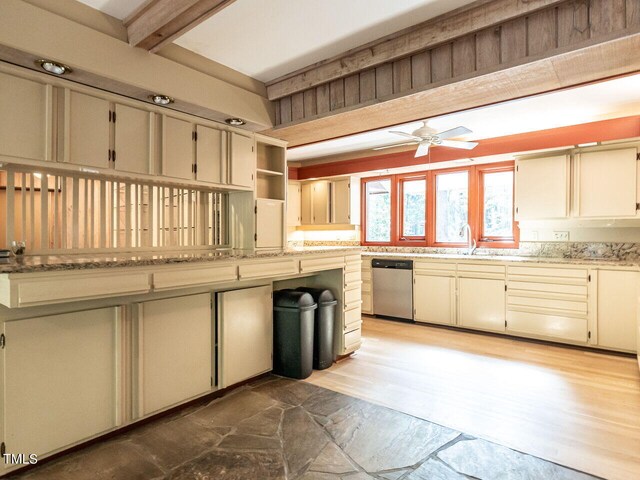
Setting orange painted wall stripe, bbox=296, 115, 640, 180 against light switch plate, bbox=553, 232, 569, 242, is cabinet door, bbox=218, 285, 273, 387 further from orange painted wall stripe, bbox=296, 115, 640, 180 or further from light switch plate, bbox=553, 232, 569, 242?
light switch plate, bbox=553, 232, 569, 242

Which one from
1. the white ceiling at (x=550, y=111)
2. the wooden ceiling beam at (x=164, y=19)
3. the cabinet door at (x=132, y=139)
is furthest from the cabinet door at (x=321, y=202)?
the wooden ceiling beam at (x=164, y=19)

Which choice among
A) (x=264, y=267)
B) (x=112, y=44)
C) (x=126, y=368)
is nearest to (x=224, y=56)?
(x=112, y=44)

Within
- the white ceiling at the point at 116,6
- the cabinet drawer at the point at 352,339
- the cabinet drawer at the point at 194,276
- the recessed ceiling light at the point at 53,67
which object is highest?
the white ceiling at the point at 116,6

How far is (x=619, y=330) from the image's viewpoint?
3.78 metres

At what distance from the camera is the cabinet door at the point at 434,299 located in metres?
4.79

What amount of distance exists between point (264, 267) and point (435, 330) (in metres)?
2.90

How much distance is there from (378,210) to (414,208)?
0.66 m

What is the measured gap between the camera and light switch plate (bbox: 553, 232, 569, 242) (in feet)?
14.8

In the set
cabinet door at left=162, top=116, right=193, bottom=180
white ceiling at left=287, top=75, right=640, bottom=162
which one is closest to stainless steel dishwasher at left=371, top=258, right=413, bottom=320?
white ceiling at left=287, top=75, right=640, bottom=162

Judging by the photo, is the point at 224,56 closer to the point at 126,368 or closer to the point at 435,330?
the point at 126,368

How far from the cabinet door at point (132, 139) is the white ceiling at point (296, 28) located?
2.01 feet

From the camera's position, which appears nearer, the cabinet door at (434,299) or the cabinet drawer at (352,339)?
the cabinet drawer at (352,339)

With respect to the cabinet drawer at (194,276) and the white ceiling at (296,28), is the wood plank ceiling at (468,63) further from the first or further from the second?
the cabinet drawer at (194,276)

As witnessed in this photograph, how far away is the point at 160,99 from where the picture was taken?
8.51ft
